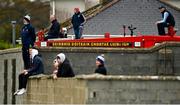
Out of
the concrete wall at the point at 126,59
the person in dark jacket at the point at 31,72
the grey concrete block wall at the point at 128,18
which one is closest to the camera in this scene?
the person in dark jacket at the point at 31,72

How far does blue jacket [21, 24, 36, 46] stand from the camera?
3073 centimetres

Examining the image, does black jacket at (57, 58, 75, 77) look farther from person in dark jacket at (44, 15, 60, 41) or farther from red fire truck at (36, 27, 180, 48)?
person in dark jacket at (44, 15, 60, 41)

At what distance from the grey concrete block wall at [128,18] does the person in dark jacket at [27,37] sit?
802 inches

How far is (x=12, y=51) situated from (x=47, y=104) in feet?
36.5

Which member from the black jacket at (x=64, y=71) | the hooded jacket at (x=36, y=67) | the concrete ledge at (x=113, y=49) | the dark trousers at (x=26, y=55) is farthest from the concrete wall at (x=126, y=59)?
the black jacket at (x=64, y=71)

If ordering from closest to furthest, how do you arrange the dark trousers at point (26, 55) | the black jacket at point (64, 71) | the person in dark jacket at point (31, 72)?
the black jacket at point (64, 71) → the person in dark jacket at point (31, 72) → the dark trousers at point (26, 55)

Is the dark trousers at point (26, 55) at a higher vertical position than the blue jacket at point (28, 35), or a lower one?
lower

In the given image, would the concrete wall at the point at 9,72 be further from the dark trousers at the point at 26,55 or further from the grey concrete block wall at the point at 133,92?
the grey concrete block wall at the point at 133,92

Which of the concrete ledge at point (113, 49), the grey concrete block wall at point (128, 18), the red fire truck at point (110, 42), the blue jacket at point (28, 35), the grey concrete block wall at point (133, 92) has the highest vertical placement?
the grey concrete block wall at point (128, 18)

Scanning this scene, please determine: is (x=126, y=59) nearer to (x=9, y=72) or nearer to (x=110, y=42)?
(x=110, y=42)

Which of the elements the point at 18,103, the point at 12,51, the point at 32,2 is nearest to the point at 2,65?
the point at 12,51

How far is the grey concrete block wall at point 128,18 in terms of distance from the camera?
173 ft

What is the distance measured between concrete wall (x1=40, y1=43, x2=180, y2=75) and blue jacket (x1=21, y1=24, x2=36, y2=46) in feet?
8.43

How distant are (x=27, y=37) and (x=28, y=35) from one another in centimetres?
9
